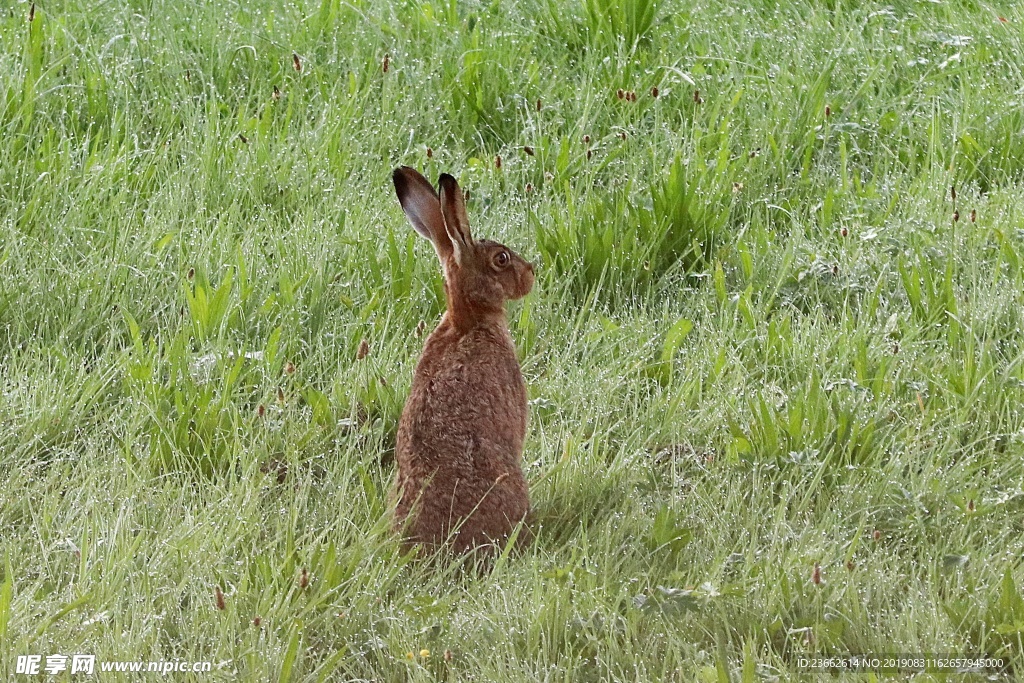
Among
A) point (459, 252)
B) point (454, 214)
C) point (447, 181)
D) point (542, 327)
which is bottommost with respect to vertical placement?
point (542, 327)

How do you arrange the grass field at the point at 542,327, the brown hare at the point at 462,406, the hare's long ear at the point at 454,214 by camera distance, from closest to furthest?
the grass field at the point at 542,327 < the brown hare at the point at 462,406 < the hare's long ear at the point at 454,214

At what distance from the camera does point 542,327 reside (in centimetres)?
420

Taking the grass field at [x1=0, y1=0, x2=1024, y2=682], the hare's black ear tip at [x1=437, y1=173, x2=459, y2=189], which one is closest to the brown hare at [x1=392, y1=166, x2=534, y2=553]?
the hare's black ear tip at [x1=437, y1=173, x2=459, y2=189]

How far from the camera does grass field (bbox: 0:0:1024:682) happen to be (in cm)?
287

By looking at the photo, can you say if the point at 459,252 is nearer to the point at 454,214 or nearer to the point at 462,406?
the point at 454,214

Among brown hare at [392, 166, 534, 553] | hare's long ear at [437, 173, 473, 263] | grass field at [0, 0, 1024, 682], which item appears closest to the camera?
grass field at [0, 0, 1024, 682]

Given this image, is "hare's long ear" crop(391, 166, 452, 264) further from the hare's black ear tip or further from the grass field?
the grass field

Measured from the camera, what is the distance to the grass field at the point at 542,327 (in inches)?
113

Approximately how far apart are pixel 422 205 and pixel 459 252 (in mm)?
150

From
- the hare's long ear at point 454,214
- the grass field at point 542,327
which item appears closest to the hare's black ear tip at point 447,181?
the hare's long ear at point 454,214

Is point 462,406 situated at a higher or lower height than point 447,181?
lower

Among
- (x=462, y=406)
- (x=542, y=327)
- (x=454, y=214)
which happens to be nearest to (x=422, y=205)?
(x=454, y=214)

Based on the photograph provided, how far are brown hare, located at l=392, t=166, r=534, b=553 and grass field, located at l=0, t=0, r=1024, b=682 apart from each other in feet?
0.36

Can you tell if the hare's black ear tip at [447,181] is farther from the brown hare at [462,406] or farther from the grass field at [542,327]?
the grass field at [542,327]
